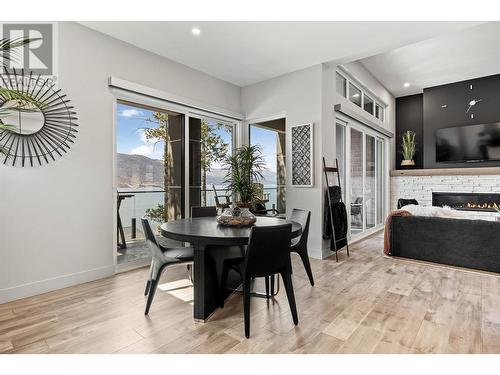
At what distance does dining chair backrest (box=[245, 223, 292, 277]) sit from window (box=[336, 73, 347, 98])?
11.5ft

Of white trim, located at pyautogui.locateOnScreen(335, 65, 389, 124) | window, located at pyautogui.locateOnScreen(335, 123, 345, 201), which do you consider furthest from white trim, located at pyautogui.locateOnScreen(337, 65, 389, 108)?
window, located at pyautogui.locateOnScreen(335, 123, 345, 201)

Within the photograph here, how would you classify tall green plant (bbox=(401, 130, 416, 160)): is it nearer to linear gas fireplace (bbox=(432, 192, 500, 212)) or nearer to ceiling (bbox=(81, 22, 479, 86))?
linear gas fireplace (bbox=(432, 192, 500, 212))

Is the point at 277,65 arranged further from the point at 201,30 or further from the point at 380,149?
the point at 380,149

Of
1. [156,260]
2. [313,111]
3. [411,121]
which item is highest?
[411,121]

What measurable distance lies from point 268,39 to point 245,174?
1891 millimetres

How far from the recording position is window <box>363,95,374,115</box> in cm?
571

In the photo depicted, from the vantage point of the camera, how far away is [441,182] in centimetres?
648

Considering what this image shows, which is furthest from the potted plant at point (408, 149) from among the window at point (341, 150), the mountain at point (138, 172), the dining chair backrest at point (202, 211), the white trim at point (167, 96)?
the mountain at point (138, 172)

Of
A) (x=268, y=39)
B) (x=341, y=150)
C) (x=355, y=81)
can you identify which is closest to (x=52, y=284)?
(x=268, y=39)

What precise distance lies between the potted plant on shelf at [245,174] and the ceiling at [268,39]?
1362 mm

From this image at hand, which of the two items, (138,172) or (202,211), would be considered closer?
(202,211)

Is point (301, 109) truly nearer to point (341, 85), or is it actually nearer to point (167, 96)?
point (341, 85)
